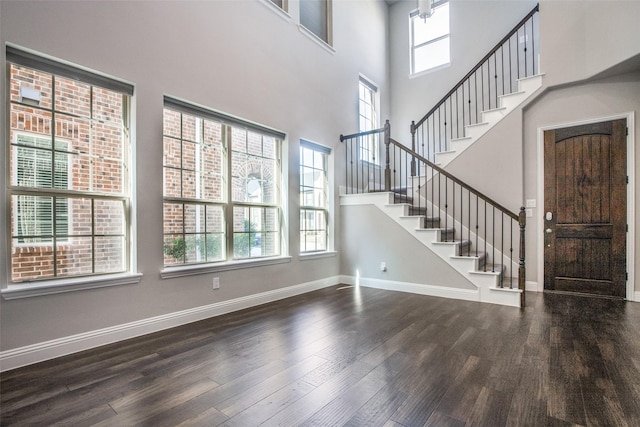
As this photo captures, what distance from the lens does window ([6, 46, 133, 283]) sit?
237cm

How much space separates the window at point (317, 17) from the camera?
16.0 feet

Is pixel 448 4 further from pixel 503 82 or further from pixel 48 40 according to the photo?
pixel 48 40

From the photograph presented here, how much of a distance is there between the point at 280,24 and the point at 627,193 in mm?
5114

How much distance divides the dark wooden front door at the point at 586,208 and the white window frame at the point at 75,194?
17.5ft

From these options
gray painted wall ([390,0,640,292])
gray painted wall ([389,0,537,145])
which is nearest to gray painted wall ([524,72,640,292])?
gray painted wall ([390,0,640,292])

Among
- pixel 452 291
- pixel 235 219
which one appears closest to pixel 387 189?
pixel 452 291

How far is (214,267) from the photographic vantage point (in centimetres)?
347

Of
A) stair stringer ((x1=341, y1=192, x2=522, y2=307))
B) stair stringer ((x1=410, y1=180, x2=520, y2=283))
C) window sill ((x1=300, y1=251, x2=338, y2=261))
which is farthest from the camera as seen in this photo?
stair stringer ((x1=410, y1=180, x2=520, y2=283))

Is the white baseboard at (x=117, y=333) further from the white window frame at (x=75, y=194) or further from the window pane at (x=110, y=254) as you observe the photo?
the window pane at (x=110, y=254)

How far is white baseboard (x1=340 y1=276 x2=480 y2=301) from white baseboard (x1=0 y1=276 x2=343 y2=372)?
4.87ft

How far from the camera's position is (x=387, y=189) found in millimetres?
4988

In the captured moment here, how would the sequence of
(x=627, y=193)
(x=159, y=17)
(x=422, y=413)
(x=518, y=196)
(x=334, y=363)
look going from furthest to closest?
(x=518, y=196) → (x=627, y=193) → (x=159, y=17) → (x=334, y=363) → (x=422, y=413)

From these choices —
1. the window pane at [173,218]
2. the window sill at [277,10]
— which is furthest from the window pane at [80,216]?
the window sill at [277,10]

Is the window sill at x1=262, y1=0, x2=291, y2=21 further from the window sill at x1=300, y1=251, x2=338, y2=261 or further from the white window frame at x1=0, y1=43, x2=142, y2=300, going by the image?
the window sill at x1=300, y1=251, x2=338, y2=261
